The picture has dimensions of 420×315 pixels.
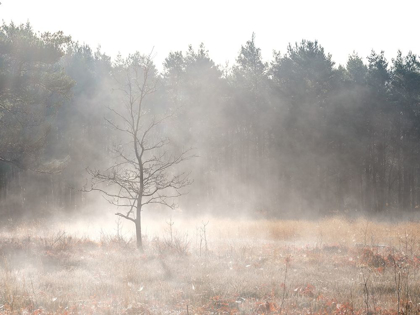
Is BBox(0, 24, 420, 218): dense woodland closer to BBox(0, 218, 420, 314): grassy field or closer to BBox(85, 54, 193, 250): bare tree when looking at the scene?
BBox(85, 54, 193, 250): bare tree

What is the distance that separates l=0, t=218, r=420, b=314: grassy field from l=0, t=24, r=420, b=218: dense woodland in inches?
683

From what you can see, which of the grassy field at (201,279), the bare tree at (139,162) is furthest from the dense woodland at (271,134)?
the grassy field at (201,279)

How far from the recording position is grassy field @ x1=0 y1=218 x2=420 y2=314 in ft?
20.3

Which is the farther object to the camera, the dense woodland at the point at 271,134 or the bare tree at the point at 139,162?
the dense woodland at the point at 271,134

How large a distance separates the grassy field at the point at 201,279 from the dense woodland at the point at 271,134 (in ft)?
57.0

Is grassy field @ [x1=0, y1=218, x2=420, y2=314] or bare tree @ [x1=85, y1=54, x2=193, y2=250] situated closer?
grassy field @ [x1=0, y1=218, x2=420, y2=314]

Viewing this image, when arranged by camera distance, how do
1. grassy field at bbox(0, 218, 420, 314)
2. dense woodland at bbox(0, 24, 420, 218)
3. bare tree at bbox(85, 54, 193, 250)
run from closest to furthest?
grassy field at bbox(0, 218, 420, 314)
bare tree at bbox(85, 54, 193, 250)
dense woodland at bbox(0, 24, 420, 218)

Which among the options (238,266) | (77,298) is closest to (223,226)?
(238,266)

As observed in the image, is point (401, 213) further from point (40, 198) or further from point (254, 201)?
point (40, 198)

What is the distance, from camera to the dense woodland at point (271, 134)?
1177 inches

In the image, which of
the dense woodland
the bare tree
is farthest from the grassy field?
the dense woodland

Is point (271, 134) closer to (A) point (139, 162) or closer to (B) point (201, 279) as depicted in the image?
(A) point (139, 162)

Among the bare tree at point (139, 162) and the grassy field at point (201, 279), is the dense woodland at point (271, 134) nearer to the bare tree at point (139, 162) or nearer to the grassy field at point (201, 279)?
the bare tree at point (139, 162)

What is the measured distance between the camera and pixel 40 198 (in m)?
32.7
